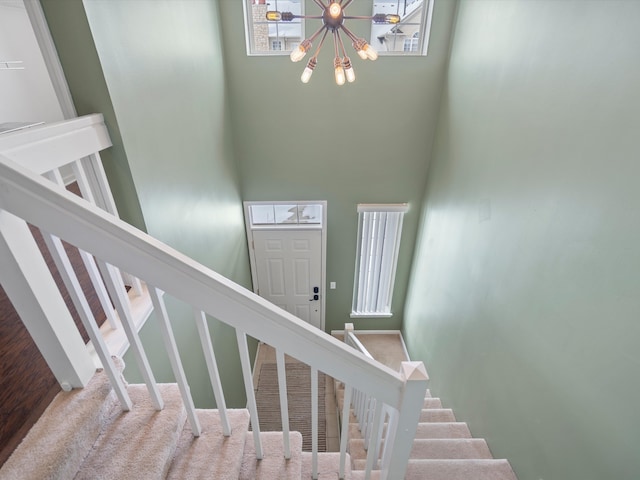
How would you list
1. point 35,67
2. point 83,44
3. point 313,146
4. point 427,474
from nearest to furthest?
point 83,44
point 35,67
point 427,474
point 313,146

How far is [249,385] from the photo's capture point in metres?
1.08

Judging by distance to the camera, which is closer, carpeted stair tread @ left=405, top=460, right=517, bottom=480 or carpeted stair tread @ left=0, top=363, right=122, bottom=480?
carpeted stair tread @ left=0, top=363, right=122, bottom=480

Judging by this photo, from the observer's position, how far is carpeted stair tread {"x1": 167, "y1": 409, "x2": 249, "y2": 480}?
1106 millimetres

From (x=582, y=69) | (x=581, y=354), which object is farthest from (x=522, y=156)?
(x=581, y=354)

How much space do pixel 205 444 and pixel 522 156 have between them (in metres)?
2.31

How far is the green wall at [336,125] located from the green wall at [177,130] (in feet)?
1.08

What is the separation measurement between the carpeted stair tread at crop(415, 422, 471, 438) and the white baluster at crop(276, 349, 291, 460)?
1.65 meters

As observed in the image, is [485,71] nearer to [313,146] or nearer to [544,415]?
[313,146]

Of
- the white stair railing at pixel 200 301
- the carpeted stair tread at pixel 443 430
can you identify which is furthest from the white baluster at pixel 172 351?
the carpeted stair tread at pixel 443 430

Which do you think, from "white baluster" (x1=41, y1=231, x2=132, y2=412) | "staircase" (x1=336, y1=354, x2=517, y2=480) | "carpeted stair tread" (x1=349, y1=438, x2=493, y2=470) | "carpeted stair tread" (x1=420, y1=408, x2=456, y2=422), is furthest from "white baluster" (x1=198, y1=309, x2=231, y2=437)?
"carpeted stair tread" (x1=420, y1=408, x2=456, y2=422)

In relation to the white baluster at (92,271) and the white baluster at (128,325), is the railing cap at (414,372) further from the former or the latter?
the white baluster at (92,271)

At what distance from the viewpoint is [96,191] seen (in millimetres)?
1529

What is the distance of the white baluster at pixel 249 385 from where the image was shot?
968mm

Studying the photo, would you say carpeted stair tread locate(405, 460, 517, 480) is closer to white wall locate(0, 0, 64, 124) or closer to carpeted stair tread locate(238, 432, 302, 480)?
carpeted stair tread locate(238, 432, 302, 480)
